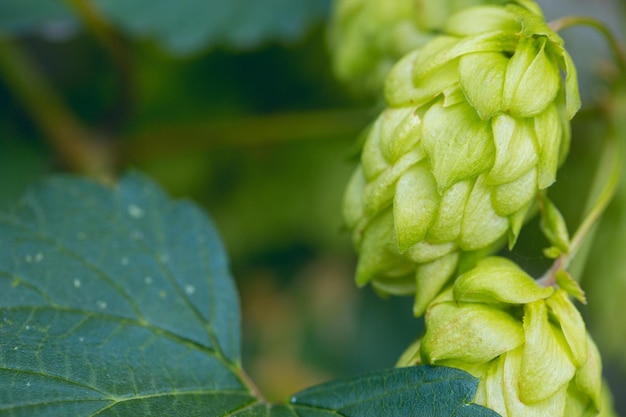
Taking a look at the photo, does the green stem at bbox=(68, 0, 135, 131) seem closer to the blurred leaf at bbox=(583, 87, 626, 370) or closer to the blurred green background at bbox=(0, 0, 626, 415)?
the blurred green background at bbox=(0, 0, 626, 415)

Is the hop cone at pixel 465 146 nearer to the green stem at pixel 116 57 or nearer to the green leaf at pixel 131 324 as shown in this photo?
the green leaf at pixel 131 324

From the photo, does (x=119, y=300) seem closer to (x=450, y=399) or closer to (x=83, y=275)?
(x=83, y=275)

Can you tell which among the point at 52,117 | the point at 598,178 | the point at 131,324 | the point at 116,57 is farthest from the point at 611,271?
the point at 52,117

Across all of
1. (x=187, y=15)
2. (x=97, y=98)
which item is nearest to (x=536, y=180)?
(x=187, y=15)

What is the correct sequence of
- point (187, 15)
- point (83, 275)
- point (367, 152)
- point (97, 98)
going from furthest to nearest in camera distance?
1. point (97, 98)
2. point (187, 15)
3. point (83, 275)
4. point (367, 152)

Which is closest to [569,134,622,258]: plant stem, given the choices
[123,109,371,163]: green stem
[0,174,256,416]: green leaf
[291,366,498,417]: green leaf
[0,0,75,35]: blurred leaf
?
[291,366,498,417]: green leaf

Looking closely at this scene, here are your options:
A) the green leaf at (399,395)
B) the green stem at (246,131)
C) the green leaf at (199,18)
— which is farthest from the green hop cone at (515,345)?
the green leaf at (199,18)
